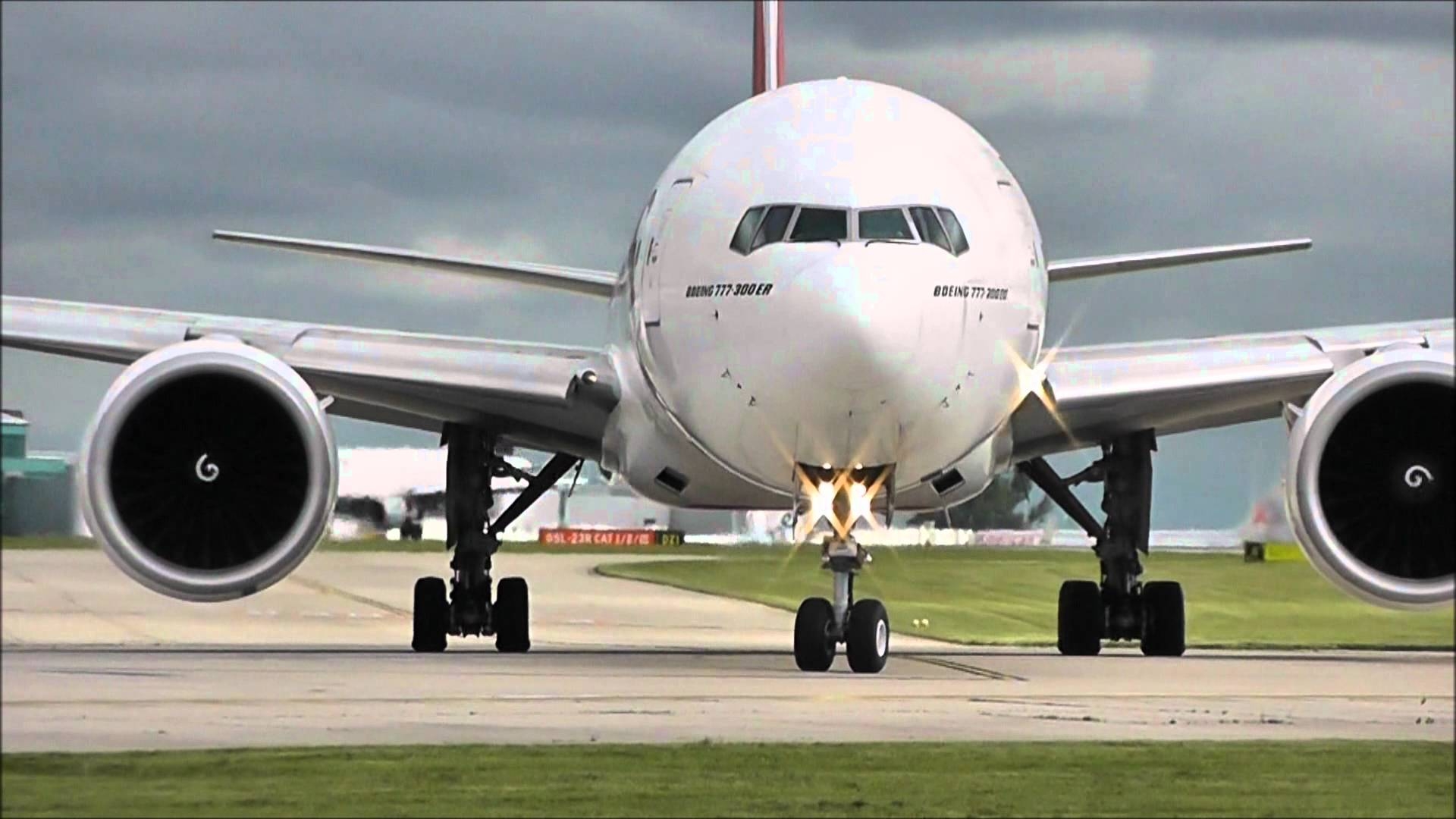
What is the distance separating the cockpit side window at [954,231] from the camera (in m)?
15.2

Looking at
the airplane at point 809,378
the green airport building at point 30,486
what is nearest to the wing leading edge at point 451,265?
the airplane at point 809,378

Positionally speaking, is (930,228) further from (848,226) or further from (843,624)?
(843,624)

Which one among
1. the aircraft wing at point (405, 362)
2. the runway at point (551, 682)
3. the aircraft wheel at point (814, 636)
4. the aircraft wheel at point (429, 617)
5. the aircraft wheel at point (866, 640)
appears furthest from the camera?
the aircraft wheel at point (429, 617)

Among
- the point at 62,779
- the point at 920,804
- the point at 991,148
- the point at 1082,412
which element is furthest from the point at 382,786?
the point at 1082,412

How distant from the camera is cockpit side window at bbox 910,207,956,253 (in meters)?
15.0

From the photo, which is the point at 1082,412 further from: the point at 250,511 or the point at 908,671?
the point at 250,511

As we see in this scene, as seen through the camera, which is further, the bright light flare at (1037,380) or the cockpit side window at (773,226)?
the bright light flare at (1037,380)

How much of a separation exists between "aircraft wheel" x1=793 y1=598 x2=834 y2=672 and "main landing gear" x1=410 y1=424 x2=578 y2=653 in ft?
15.6

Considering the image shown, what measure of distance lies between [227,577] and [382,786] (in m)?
6.95

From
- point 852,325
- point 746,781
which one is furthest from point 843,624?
point 746,781

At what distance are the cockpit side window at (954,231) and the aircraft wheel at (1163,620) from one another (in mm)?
6172

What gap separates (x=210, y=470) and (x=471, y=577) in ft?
15.3

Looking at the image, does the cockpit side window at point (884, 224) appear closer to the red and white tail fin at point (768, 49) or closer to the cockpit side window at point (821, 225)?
the cockpit side window at point (821, 225)

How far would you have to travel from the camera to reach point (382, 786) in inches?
340
